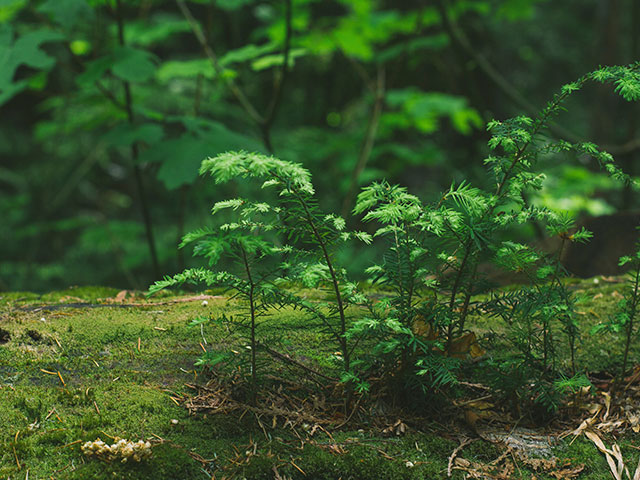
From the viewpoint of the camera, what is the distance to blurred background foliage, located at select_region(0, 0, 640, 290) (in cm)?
327

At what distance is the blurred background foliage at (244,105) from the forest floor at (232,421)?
779 mm

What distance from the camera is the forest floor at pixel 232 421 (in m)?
1.44

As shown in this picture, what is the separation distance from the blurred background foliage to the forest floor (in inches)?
30.7

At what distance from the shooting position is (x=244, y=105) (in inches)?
152

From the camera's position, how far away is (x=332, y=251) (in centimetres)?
161

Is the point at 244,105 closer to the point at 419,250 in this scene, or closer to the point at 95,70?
the point at 95,70

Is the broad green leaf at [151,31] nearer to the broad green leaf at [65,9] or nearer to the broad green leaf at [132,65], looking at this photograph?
the broad green leaf at [132,65]

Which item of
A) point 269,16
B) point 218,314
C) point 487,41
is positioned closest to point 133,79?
point 218,314


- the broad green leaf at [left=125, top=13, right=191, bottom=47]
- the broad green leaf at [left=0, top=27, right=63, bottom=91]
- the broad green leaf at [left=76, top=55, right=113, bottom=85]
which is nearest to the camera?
the broad green leaf at [left=0, top=27, right=63, bottom=91]

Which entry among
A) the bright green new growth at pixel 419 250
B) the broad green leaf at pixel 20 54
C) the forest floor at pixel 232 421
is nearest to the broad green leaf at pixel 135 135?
the broad green leaf at pixel 20 54

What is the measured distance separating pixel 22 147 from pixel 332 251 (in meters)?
9.92

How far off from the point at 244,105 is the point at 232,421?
2782 mm

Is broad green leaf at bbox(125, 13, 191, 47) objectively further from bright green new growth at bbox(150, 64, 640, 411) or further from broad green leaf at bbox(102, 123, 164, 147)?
bright green new growth at bbox(150, 64, 640, 411)

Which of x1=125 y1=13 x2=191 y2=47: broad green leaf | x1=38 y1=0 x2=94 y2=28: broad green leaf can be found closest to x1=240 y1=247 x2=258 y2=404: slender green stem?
x1=38 y1=0 x2=94 y2=28: broad green leaf
